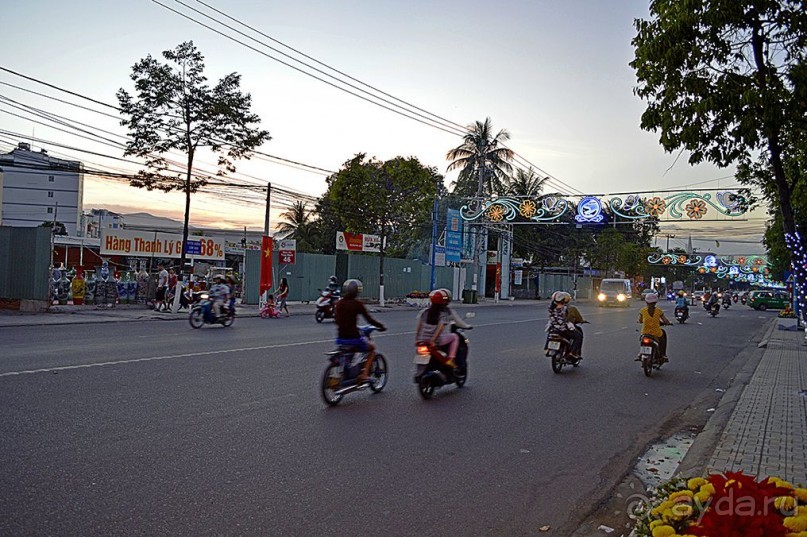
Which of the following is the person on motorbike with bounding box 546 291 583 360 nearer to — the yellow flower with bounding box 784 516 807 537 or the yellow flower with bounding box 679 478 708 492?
the yellow flower with bounding box 679 478 708 492

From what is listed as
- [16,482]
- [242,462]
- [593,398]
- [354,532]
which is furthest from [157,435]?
[593,398]

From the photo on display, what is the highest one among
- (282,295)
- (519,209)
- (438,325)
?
(519,209)

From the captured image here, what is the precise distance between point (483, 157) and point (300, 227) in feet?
57.3

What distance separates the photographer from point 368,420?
26.7ft

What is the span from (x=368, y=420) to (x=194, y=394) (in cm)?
256

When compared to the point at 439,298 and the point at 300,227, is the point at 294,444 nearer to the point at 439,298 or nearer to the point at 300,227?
the point at 439,298

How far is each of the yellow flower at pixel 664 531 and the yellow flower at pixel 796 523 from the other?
50 centimetres

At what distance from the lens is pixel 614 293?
160 feet

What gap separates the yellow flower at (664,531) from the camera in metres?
3.26

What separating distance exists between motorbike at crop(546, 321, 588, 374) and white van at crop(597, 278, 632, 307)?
3720 centimetres

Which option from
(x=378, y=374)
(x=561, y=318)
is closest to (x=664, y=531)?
(x=378, y=374)

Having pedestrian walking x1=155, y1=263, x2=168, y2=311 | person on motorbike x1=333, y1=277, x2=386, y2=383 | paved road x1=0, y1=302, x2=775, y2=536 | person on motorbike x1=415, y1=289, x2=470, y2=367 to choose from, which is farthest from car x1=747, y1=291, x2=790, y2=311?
person on motorbike x1=333, y1=277, x2=386, y2=383

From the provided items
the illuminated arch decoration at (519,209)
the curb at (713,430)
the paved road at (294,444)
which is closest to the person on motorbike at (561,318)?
the paved road at (294,444)

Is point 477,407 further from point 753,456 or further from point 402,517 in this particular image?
point 402,517
